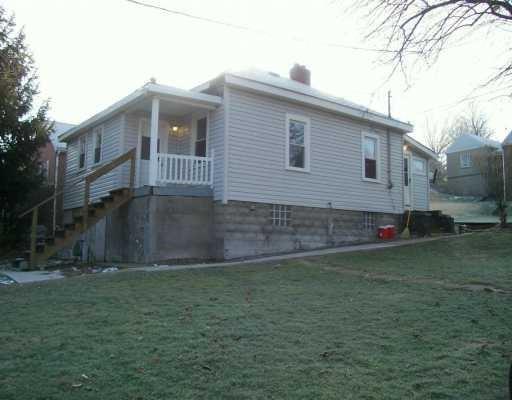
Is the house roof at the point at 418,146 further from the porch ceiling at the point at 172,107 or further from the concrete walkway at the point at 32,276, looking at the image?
the concrete walkway at the point at 32,276

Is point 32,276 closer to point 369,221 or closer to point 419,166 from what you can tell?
point 369,221

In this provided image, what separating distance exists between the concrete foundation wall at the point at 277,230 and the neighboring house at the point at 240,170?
28 mm

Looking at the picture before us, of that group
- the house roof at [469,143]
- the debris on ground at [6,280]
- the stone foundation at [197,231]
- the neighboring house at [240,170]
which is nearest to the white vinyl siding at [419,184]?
the neighboring house at [240,170]

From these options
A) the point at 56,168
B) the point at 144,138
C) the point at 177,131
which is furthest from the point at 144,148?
the point at 56,168

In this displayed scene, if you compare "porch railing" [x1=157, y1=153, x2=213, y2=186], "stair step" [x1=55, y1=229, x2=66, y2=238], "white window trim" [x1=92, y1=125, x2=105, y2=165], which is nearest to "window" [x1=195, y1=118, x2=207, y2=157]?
"porch railing" [x1=157, y1=153, x2=213, y2=186]

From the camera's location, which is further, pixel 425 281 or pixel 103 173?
pixel 103 173

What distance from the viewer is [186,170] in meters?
12.1

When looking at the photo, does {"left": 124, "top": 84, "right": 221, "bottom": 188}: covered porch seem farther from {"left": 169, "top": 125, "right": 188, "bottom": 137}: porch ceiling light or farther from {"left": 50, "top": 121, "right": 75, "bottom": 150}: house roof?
{"left": 50, "top": 121, "right": 75, "bottom": 150}: house roof

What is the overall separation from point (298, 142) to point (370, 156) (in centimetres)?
331

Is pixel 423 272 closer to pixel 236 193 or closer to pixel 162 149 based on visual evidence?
pixel 236 193

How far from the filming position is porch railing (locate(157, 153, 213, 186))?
1199 centimetres

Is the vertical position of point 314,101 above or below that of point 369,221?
above

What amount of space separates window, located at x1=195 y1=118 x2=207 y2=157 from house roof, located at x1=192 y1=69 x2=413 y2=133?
0.97 metres

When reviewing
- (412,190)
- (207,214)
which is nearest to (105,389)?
(207,214)
